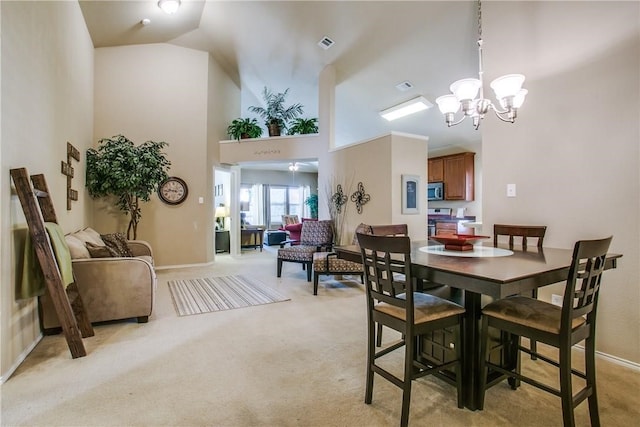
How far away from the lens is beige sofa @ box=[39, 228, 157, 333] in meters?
2.79

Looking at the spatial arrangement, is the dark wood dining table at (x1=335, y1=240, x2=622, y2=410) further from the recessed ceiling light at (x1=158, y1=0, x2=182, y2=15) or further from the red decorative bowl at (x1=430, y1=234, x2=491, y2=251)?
the recessed ceiling light at (x1=158, y1=0, x2=182, y2=15)

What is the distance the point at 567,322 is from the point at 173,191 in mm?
5742

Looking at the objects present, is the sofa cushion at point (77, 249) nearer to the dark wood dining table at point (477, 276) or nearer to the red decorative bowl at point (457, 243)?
the dark wood dining table at point (477, 276)

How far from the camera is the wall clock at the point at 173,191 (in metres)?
5.59

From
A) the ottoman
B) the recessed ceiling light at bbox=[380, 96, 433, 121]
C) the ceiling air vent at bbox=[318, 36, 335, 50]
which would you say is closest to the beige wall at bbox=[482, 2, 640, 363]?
the recessed ceiling light at bbox=[380, 96, 433, 121]

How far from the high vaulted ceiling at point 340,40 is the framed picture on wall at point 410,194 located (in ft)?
5.38

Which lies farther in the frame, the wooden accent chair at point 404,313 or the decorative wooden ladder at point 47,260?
the decorative wooden ladder at point 47,260

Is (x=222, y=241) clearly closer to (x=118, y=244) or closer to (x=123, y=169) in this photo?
(x=123, y=169)

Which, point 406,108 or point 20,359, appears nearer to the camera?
point 20,359

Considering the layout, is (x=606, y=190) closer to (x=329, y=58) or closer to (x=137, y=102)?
(x=329, y=58)

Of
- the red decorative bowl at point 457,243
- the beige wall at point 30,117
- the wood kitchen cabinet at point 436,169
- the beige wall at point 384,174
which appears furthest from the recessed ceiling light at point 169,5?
the wood kitchen cabinet at point 436,169

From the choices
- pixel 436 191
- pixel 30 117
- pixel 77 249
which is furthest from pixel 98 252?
pixel 436 191

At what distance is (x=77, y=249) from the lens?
9.66 ft

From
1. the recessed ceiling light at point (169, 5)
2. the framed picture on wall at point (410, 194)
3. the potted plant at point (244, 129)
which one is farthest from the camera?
the potted plant at point (244, 129)
